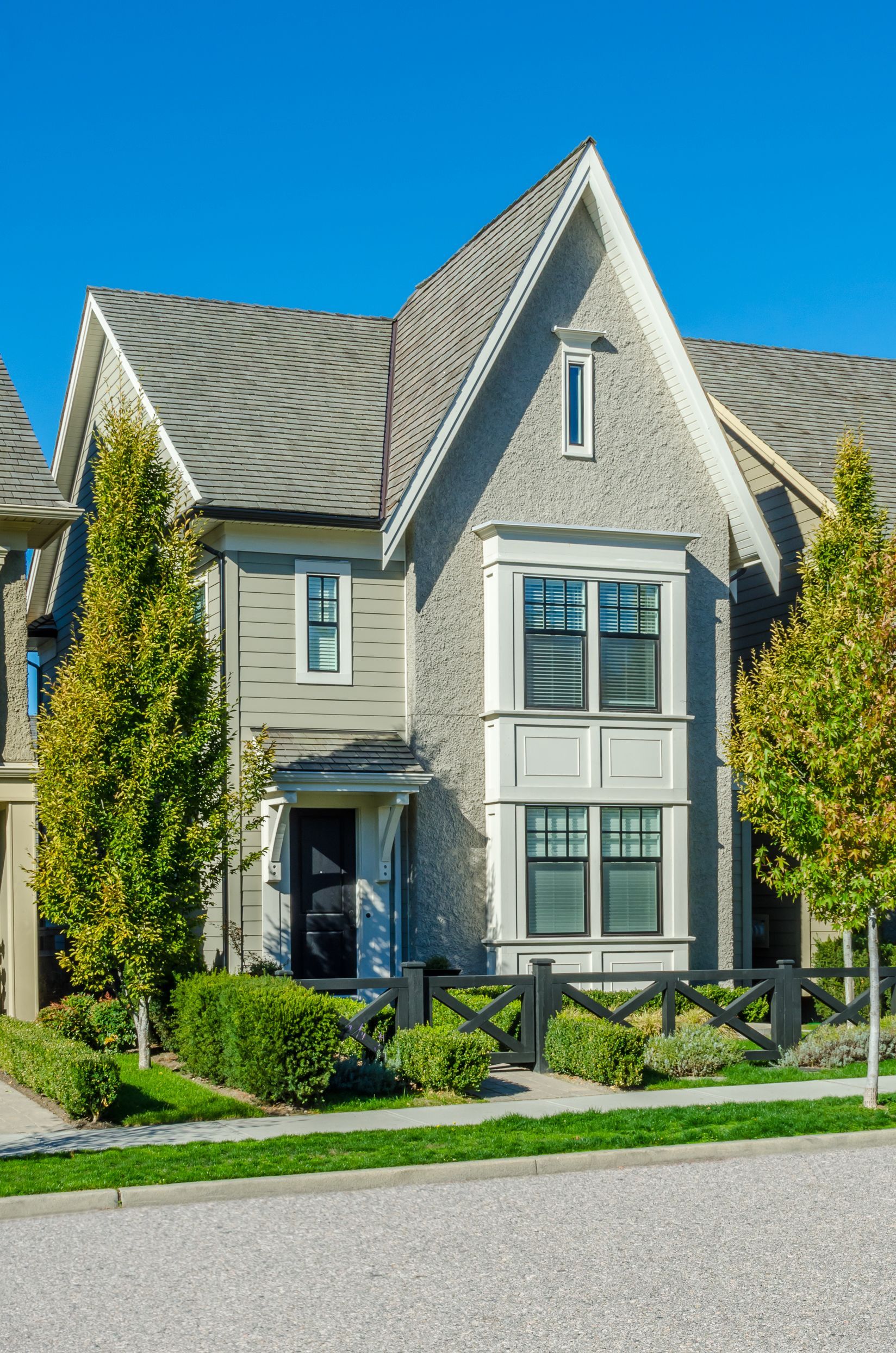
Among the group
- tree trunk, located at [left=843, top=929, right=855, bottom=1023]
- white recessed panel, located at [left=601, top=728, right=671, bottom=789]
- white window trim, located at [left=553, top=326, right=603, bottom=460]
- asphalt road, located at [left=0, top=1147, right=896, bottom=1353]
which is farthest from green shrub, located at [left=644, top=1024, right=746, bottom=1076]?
white window trim, located at [left=553, top=326, right=603, bottom=460]

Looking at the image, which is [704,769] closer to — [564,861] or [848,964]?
[564,861]

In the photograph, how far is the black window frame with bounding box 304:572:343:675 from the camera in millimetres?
19984

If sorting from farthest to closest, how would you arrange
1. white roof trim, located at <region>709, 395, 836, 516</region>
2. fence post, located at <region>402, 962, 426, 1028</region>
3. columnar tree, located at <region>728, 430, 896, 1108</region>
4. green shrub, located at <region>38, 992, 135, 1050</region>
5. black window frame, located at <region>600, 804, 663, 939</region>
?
white roof trim, located at <region>709, 395, 836, 516</region> → black window frame, located at <region>600, 804, 663, 939</region> → green shrub, located at <region>38, 992, 135, 1050</region> → fence post, located at <region>402, 962, 426, 1028</region> → columnar tree, located at <region>728, 430, 896, 1108</region>

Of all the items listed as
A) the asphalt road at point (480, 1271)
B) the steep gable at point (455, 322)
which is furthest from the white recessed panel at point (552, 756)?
the asphalt road at point (480, 1271)

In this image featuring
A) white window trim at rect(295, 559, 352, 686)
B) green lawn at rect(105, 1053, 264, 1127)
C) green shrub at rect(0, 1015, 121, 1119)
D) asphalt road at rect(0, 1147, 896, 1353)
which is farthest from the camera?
white window trim at rect(295, 559, 352, 686)

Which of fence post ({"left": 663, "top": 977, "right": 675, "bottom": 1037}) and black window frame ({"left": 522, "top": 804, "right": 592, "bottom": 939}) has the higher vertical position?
black window frame ({"left": 522, "top": 804, "right": 592, "bottom": 939})

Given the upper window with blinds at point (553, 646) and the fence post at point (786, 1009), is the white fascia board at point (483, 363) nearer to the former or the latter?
the upper window with blinds at point (553, 646)

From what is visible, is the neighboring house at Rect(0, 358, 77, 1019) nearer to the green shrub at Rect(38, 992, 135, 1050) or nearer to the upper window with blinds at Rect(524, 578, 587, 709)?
the green shrub at Rect(38, 992, 135, 1050)

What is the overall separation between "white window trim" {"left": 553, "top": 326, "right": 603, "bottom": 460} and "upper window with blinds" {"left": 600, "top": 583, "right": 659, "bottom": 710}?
1.99 m

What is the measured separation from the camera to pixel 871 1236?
29.7 ft

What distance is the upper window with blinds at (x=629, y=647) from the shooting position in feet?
66.9

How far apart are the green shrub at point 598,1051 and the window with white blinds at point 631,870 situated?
14.1 ft

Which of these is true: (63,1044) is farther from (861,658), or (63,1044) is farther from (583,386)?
(583,386)

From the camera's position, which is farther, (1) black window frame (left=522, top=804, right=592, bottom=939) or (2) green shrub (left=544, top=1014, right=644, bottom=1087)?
(1) black window frame (left=522, top=804, right=592, bottom=939)
